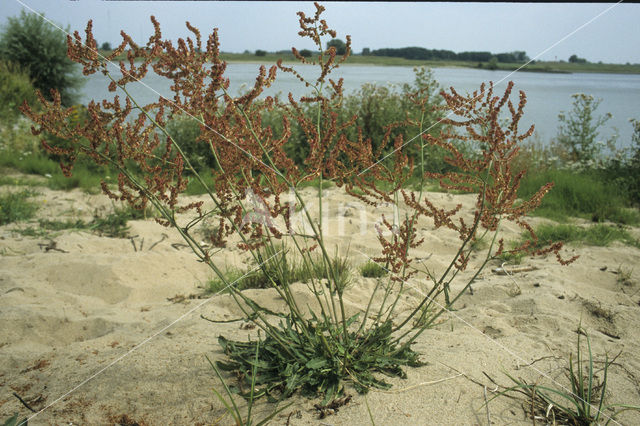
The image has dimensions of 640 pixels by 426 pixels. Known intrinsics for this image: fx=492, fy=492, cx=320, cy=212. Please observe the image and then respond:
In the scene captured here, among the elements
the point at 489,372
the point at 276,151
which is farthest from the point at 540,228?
the point at 276,151

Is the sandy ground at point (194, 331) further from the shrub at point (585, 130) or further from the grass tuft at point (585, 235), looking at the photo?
the shrub at point (585, 130)

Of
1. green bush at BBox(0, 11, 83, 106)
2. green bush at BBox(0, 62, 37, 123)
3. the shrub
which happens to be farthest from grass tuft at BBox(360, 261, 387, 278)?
green bush at BBox(0, 11, 83, 106)

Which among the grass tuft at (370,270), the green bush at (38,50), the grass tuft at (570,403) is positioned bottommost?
the grass tuft at (370,270)

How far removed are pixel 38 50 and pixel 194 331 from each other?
12.8 metres

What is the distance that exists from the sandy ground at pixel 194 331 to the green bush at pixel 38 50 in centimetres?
947

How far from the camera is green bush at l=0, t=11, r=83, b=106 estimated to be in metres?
12.7

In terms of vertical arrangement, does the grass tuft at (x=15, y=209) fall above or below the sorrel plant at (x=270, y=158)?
below

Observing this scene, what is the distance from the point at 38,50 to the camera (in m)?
12.7

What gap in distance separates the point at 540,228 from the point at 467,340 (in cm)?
265

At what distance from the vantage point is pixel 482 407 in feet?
6.61

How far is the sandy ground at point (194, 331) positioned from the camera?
2.05 meters

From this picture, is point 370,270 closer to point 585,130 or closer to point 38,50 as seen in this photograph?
point 585,130

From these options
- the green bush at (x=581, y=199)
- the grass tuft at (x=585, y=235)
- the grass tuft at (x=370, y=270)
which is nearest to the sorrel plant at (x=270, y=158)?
the grass tuft at (x=370, y=270)

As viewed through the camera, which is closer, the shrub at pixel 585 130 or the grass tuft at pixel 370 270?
the grass tuft at pixel 370 270
